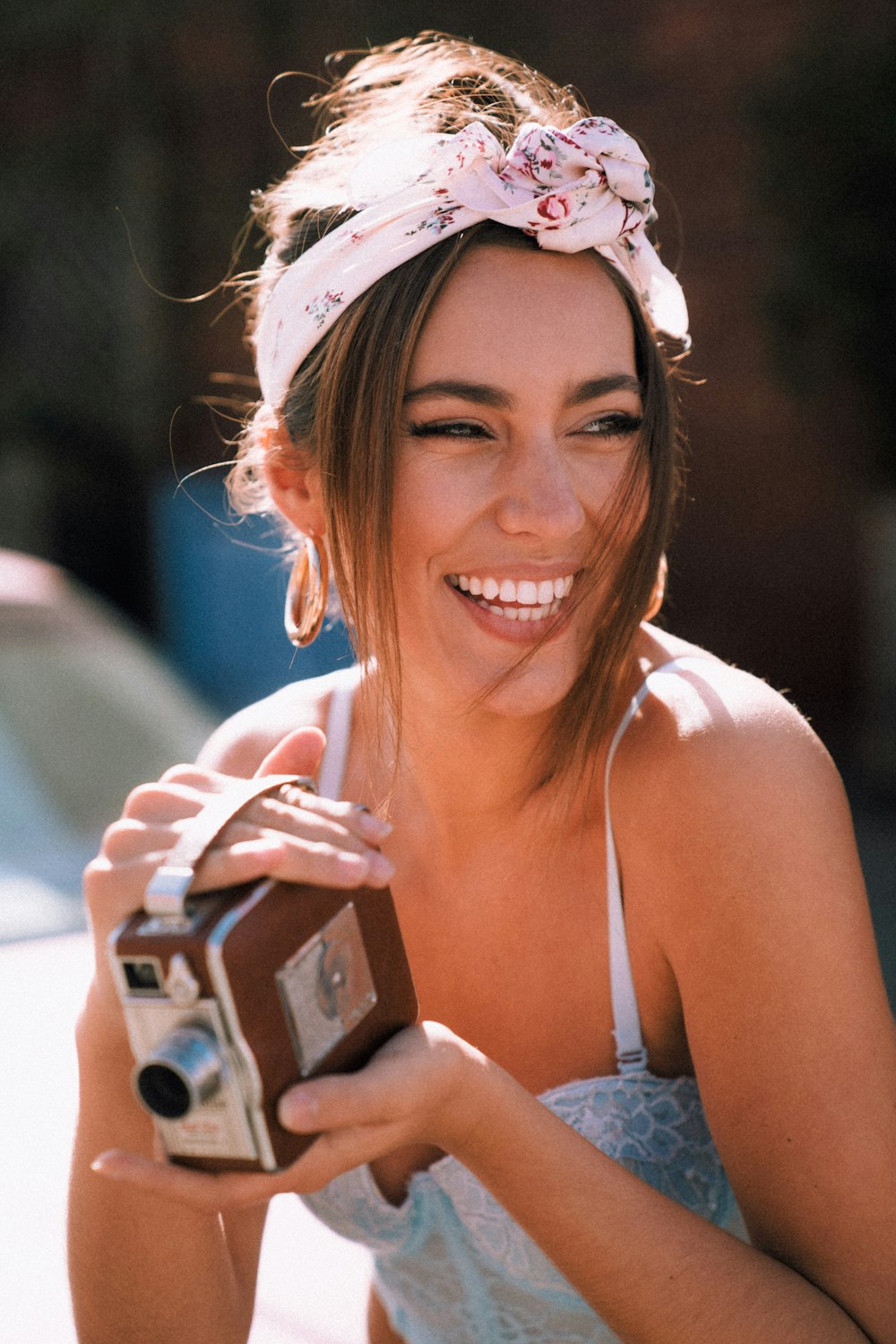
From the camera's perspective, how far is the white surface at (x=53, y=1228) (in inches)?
81.7

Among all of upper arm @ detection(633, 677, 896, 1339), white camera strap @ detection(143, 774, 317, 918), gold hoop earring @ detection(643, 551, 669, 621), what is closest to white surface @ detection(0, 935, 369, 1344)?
upper arm @ detection(633, 677, 896, 1339)

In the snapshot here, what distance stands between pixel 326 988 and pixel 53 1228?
126 centimetres

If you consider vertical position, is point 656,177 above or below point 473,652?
above

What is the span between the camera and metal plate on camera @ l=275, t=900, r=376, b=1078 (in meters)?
1.20

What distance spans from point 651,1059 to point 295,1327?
29.0 inches

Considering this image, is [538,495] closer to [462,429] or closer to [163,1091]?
[462,429]

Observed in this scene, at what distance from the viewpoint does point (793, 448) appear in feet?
22.8

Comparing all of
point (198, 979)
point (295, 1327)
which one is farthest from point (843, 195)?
point (198, 979)

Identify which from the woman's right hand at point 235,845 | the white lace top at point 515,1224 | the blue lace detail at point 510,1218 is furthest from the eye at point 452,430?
the blue lace detail at point 510,1218

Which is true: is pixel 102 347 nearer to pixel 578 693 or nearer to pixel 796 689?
pixel 796 689

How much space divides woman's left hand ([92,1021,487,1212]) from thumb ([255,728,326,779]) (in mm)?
320

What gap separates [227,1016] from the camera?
1131 mm

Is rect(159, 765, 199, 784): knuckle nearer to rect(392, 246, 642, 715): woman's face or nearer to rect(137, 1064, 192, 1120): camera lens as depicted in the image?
rect(137, 1064, 192, 1120): camera lens

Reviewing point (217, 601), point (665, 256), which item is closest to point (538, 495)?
point (665, 256)
